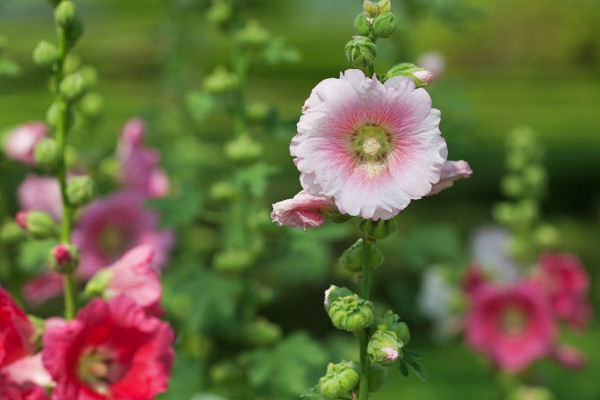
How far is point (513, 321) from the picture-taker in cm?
165

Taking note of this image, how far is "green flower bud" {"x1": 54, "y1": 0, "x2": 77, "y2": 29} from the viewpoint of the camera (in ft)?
3.05

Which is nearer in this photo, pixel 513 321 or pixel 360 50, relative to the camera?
pixel 360 50

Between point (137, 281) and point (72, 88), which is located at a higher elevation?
point (72, 88)

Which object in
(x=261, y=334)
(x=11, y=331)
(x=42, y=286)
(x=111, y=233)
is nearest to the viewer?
(x=11, y=331)

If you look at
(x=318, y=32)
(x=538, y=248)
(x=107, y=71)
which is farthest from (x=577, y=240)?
(x=318, y=32)

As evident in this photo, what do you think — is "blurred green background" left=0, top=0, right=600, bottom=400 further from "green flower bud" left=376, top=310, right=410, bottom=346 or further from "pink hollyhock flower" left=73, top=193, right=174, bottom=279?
"green flower bud" left=376, top=310, right=410, bottom=346

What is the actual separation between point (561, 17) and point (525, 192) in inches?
379

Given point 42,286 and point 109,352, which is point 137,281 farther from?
point 42,286

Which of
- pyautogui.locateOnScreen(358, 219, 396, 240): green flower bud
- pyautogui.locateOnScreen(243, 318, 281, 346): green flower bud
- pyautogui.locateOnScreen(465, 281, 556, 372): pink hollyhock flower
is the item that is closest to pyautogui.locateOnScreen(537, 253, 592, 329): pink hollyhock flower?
pyautogui.locateOnScreen(465, 281, 556, 372): pink hollyhock flower

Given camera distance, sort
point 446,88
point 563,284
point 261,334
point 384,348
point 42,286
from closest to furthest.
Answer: point 384,348 < point 261,334 < point 42,286 < point 563,284 < point 446,88

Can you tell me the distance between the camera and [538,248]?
5.94ft

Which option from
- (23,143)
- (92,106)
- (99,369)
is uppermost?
(92,106)

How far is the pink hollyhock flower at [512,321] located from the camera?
168 cm

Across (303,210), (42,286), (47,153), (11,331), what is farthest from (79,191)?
(42,286)
